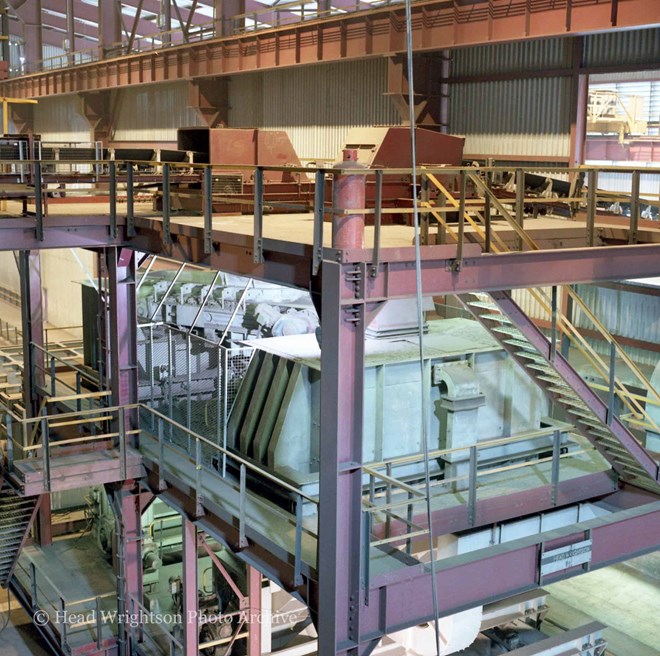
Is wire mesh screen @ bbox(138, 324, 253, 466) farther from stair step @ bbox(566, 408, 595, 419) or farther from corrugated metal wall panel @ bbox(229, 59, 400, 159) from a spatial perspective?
corrugated metal wall panel @ bbox(229, 59, 400, 159)

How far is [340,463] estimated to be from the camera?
31.4 ft

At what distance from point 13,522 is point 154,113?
77.5 feet

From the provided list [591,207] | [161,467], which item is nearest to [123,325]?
[161,467]

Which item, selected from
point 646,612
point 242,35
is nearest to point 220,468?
point 646,612

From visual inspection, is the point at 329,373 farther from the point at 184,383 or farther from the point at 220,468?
the point at 184,383

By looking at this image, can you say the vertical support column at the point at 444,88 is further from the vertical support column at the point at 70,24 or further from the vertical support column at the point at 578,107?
the vertical support column at the point at 70,24

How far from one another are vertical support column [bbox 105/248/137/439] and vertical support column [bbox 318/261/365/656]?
692cm

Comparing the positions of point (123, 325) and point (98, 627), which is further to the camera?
point (98, 627)

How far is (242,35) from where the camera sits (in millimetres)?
27594

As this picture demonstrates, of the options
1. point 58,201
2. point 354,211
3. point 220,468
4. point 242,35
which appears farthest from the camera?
point 242,35

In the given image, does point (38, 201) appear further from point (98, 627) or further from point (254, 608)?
point (98, 627)

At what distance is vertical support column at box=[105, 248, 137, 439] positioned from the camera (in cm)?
1543

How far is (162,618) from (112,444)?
394 cm

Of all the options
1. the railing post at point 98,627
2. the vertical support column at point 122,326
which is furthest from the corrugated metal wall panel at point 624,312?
the railing post at point 98,627
